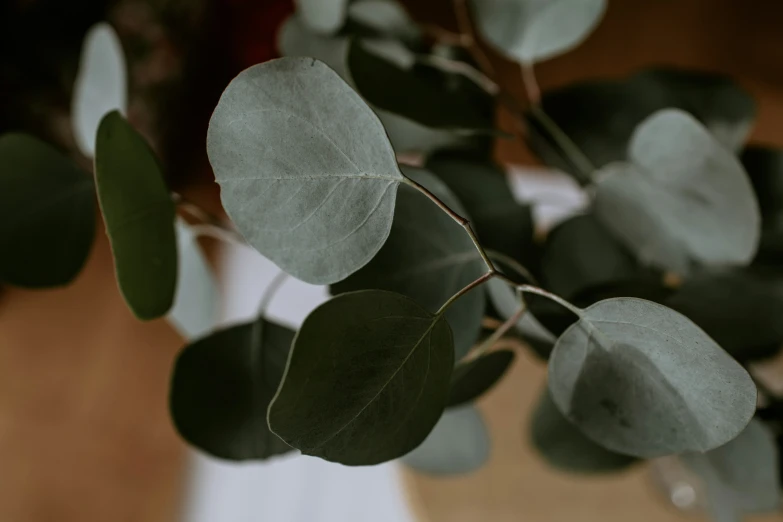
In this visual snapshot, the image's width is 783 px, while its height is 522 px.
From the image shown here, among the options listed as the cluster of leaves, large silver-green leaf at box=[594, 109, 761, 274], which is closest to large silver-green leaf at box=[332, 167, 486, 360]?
the cluster of leaves

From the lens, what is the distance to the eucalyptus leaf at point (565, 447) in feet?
1.65

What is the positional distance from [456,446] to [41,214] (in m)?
0.30

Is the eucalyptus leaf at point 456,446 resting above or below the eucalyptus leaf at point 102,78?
below

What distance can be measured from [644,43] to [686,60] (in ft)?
0.32

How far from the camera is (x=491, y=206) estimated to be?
16.9 inches

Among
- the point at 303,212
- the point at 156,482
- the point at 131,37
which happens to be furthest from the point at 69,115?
the point at 303,212

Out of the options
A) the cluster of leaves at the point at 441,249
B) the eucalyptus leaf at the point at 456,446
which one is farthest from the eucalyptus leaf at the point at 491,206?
the eucalyptus leaf at the point at 456,446

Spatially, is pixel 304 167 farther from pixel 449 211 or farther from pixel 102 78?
pixel 102 78

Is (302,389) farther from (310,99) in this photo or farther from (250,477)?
(250,477)

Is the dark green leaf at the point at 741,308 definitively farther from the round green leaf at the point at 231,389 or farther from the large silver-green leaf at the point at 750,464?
the round green leaf at the point at 231,389

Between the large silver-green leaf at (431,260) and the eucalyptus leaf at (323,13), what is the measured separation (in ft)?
0.40

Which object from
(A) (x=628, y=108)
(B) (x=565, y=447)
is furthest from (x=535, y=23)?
(B) (x=565, y=447)

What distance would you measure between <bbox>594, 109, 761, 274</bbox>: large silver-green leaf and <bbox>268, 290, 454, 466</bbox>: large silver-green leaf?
17 centimetres

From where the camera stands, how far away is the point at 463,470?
0.51 meters
